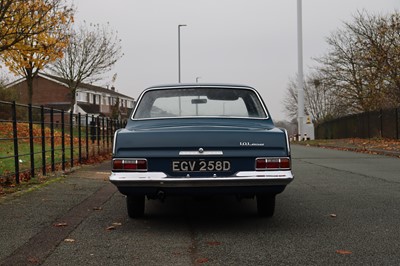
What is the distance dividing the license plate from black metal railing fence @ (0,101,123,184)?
4.22m

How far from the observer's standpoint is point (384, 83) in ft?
95.2

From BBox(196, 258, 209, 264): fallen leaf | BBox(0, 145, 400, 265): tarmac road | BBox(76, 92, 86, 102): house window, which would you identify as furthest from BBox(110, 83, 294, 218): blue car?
BBox(76, 92, 86, 102): house window

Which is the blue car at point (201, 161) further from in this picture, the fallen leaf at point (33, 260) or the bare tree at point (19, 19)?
the bare tree at point (19, 19)

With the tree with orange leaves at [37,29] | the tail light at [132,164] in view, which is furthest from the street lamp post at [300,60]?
the tail light at [132,164]

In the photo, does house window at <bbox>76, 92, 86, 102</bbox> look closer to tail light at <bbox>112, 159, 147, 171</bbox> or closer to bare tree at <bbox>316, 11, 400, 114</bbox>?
bare tree at <bbox>316, 11, 400, 114</bbox>

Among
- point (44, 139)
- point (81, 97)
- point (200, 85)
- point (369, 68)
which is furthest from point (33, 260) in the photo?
point (81, 97)

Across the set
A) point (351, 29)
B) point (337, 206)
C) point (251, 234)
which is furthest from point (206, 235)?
point (351, 29)

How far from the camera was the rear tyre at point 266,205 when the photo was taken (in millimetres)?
5785

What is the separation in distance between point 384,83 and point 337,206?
24.4m

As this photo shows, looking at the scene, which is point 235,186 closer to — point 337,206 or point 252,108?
point 252,108

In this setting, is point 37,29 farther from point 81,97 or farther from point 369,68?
point 81,97

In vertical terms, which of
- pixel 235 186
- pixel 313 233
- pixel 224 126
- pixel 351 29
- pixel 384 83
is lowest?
pixel 313 233

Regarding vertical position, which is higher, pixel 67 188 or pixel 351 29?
pixel 351 29

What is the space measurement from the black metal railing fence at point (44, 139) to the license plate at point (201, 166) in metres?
4.22
